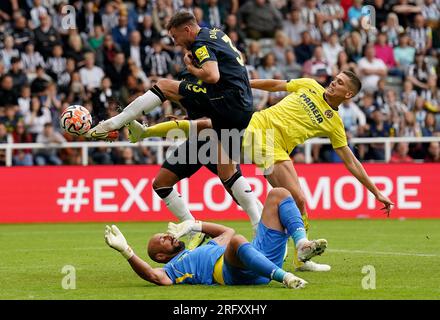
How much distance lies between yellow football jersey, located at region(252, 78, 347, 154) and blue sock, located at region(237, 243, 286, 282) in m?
3.37

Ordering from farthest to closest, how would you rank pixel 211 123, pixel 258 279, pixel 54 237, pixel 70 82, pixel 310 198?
pixel 70 82 < pixel 310 198 < pixel 54 237 < pixel 211 123 < pixel 258 279

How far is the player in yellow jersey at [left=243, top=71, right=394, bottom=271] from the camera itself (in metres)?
12.0

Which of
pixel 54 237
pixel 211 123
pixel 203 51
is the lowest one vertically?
pixel 54 237

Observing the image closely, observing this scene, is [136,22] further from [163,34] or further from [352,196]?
[352,196]

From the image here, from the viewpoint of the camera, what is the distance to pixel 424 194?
20656 millimetres

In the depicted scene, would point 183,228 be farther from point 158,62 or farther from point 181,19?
point 158,62

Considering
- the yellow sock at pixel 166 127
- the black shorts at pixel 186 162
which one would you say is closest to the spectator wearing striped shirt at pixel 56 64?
the yellow sock at pixel 166 127

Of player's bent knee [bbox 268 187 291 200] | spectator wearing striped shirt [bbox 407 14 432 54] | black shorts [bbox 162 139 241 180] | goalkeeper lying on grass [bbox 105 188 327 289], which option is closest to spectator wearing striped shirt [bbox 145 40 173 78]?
spectator wearing striped shirt [bbox 407 14 432 54]

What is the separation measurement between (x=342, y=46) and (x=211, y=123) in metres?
12.7

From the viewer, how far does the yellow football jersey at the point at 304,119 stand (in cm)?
1224

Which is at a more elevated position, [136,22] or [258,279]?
[136,22]

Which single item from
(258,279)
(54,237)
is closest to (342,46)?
(54,237)

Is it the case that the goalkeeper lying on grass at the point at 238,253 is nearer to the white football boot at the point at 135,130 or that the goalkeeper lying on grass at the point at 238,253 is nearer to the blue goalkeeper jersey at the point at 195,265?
the blue goalkeeper jersey at the point at 195,265

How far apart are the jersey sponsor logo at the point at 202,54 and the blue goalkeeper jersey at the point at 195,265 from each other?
87.2 inches
